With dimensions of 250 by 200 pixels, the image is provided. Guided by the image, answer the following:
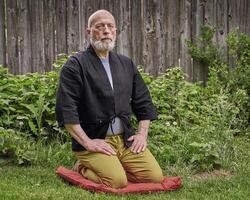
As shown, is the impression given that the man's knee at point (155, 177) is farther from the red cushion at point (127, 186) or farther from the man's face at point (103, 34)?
the man's face at point (103, 34)

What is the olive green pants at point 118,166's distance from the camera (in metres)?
4.67

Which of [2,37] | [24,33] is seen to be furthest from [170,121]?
[2,37]

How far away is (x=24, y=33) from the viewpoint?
7.46m

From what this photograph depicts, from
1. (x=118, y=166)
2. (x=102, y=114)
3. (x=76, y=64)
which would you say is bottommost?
(x=118, y=166)

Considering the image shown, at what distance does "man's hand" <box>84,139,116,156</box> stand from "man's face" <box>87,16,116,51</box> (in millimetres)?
862

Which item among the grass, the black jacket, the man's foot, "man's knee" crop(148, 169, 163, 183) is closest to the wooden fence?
the grass

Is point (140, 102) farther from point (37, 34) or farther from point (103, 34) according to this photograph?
point (37, 34)

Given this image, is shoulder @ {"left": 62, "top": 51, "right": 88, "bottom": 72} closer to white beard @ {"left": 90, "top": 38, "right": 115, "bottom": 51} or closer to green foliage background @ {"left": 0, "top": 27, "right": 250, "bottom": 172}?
white beard @ {"left": 90, "top": 38, "right": 115, "bottom": 51}

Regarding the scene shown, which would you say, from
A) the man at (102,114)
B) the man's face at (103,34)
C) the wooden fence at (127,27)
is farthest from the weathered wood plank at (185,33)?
the man's face at (103,34)

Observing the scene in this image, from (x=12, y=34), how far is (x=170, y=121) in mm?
2504

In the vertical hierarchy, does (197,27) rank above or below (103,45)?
above

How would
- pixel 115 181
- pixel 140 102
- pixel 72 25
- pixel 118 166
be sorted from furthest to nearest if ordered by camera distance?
pixel 72 25 → pixel 140 102 → pixel 118 166 → pixel 115 181

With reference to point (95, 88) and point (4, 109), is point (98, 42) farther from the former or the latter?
point (4, 109)

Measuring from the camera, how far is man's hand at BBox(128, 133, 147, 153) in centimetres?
501
